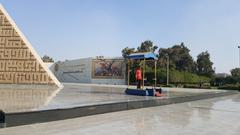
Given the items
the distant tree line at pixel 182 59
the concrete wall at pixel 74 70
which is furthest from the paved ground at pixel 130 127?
the distant tree line at pixel 182 59

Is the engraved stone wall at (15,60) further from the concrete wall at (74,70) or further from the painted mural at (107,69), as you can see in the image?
the concrete wall at (74,70)

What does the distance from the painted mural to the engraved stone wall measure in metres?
26.1

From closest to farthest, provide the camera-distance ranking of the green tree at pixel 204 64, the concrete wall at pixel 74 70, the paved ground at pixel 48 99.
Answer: the paved ground at pixel 48 99 < the concrete wall at pixel 74 70 < the green tree at pixel 204 64

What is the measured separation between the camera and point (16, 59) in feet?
70.3

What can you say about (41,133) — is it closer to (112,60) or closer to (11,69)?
(11,69)

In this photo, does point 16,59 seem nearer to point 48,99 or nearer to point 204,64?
point 48,99

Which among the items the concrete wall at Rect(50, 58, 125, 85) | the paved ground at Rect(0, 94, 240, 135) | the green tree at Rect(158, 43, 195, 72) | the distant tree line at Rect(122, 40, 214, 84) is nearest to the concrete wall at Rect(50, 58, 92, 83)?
the concrete wall at Rect(50, 58, 125, 85)

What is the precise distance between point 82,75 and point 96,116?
4476 cm

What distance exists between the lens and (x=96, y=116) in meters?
7.71

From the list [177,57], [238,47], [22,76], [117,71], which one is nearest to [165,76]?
[117,71]

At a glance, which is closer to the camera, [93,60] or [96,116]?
[96,116]

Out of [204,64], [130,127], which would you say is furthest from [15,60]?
[204,64]

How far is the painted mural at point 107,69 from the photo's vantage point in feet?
155

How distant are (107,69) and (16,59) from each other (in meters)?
27.2
